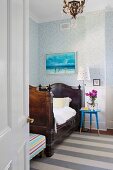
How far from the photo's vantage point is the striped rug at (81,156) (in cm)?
272

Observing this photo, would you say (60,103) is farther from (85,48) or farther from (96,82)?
(85,48)

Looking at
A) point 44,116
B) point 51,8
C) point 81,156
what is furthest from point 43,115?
point 51,8

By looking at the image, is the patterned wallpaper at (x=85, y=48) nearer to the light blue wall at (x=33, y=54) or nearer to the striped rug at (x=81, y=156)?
the light blue wall at (x=33, y=54)

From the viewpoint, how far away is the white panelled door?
99cm

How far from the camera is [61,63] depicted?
5117 mm

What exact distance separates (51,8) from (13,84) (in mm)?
3901

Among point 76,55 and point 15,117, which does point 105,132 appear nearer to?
point 76,55

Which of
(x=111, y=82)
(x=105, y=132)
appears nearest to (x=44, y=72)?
(x=111, y=82)

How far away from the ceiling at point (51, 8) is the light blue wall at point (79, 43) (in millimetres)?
183

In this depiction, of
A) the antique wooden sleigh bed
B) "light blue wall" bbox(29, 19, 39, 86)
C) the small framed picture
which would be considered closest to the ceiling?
"light blue wall" bbox(29, 19, 39, 86)

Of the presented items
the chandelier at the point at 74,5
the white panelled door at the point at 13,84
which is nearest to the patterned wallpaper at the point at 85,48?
the chandelier at the point at 74,5

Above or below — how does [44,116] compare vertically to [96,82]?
below

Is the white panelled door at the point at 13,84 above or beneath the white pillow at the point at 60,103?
above

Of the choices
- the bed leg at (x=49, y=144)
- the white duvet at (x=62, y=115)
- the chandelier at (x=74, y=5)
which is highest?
the chandelier at (x=74, y=5)
